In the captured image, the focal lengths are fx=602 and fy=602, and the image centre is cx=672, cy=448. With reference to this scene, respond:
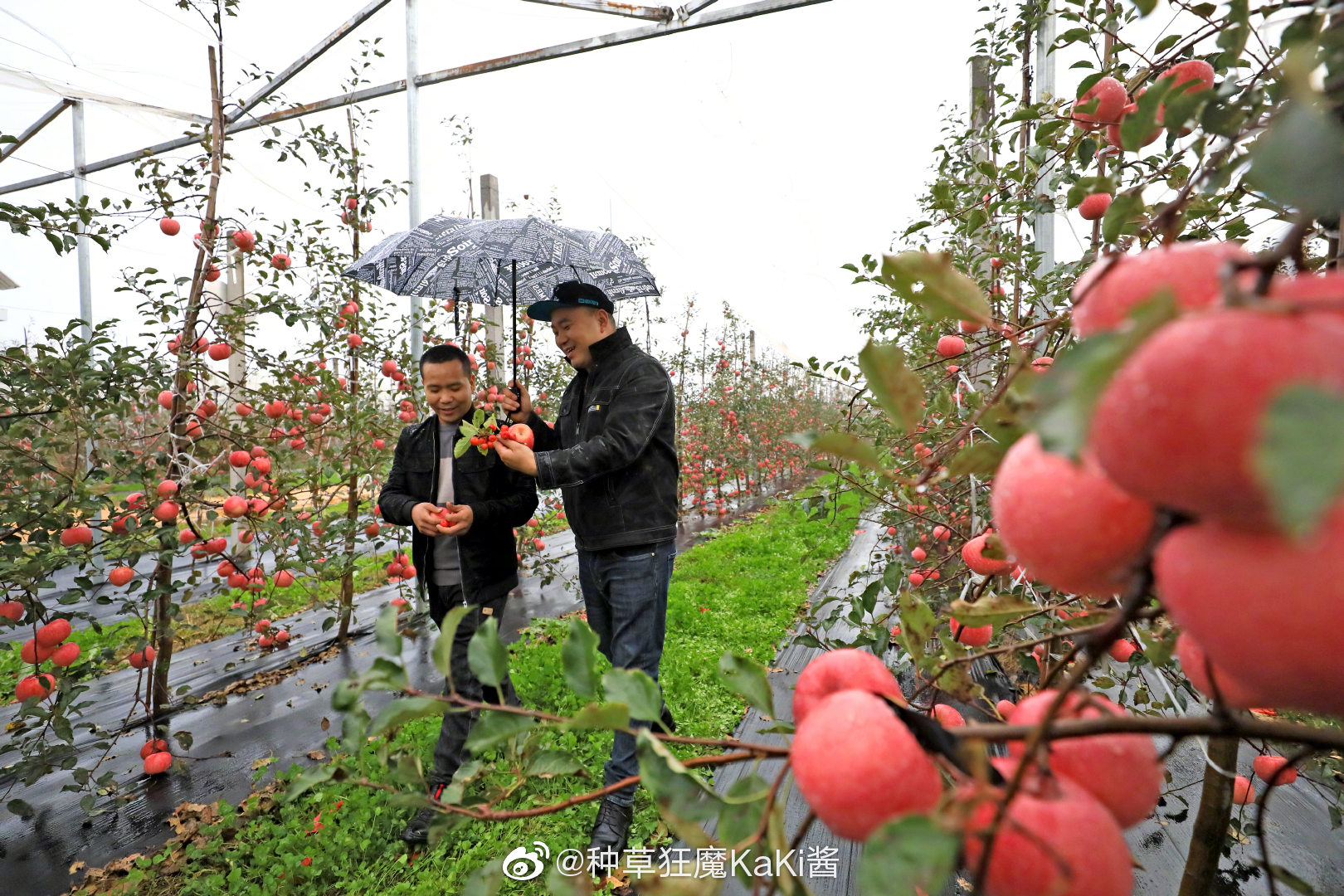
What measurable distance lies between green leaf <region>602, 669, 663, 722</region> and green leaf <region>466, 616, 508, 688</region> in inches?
4.0

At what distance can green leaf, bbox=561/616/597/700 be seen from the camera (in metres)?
0.51

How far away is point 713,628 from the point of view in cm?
411

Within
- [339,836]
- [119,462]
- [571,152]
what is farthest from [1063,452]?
[571,152]

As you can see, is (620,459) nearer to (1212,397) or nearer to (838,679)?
(838,679)

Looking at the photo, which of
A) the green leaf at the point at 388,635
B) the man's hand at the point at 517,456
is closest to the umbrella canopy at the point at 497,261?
the man's hand at the point at 517,456

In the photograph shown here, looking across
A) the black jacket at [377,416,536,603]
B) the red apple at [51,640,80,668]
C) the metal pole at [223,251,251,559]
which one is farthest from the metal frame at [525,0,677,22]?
the red apple at [51,640,80,668]

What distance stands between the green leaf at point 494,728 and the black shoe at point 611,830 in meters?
1.85

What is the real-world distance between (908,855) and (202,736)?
3.77 meters

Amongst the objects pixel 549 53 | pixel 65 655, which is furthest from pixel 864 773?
pixel 549 53

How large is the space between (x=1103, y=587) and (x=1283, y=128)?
19 cm

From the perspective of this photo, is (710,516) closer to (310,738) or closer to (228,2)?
(310,738)

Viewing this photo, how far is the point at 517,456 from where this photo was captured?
2.05m

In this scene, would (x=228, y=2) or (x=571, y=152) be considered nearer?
(x=228, y=2)

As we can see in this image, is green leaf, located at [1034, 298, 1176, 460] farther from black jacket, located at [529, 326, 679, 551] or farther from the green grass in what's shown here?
black jacket, located at [529, 326, 679, 551]
